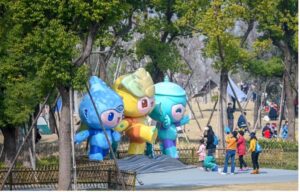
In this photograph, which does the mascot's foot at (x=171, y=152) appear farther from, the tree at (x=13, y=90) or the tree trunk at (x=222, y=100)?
the tree at (x=13, y=90)

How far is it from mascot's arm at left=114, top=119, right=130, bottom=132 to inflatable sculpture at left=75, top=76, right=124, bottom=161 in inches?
26.0

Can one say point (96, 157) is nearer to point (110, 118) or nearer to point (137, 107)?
point (110, 118)

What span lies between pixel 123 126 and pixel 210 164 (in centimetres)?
354

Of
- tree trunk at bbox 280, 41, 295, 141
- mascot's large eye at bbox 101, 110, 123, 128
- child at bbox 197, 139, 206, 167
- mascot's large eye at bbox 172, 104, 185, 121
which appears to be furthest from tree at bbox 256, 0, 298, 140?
mascot's large eye at bbox 101, 110, 123, 128

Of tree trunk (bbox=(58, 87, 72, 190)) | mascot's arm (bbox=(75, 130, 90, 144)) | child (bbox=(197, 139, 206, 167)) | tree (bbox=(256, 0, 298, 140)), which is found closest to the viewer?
tree trunk (bbox=(58, 87, 72, 190))

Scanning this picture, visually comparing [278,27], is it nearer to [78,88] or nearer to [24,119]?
[24,119]

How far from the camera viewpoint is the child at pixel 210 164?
1289 inches

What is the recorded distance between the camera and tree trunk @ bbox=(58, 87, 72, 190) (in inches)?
950

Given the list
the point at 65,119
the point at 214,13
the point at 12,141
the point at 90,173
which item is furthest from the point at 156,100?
the point at 65,119

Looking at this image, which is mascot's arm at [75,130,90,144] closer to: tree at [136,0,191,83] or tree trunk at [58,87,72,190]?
tree trunk at [58,87,72,190]

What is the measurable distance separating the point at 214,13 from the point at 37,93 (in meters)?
10.0

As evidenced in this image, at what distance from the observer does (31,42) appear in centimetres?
2334

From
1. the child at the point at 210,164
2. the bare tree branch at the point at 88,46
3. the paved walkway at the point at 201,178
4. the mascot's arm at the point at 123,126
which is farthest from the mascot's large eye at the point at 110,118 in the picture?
the bare tree branch at the point at 88,46

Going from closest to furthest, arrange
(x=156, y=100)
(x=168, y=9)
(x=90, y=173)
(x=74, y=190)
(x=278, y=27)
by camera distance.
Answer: (x=74, y=190) < (x=90, y=173) < (x=156, y=100) < (x=278, y=27) < (x=168, y=9)
